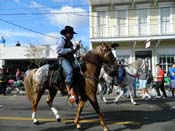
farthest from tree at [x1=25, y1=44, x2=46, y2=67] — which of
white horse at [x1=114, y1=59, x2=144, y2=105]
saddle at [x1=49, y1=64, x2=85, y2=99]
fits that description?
saddle at [x1=49, y1=64, x2=85, y2=99]

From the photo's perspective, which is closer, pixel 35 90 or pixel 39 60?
pixel 35 90

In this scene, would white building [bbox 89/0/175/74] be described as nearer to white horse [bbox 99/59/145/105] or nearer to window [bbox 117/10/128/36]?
window [bbox 117/10/128/36]

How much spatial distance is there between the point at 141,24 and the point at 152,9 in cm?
155

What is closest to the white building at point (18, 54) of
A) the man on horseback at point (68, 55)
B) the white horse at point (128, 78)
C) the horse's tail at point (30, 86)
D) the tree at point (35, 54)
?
the tree at point (35, 54)

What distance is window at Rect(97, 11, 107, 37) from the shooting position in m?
30.7

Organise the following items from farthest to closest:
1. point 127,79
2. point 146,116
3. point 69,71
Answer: point 127,79
point 146,116
point 69,71

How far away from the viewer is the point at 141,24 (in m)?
30.5

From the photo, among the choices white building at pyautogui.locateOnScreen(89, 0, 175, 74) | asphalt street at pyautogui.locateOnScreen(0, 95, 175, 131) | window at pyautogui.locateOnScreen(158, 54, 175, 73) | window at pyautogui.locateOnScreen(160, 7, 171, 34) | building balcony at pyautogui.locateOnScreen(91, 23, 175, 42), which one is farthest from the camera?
window at pyautogui.locateOnScreen(160, 7, 171, 34)

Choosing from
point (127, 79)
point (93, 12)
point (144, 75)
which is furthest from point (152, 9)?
point (127, 79)

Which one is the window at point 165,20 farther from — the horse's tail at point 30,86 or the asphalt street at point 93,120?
the horse's tail at point 30,86

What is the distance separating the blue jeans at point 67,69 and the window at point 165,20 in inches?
841

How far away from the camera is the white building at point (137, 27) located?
29.6m

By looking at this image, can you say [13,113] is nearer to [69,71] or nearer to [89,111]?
[89,111]

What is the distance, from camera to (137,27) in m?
30.2
